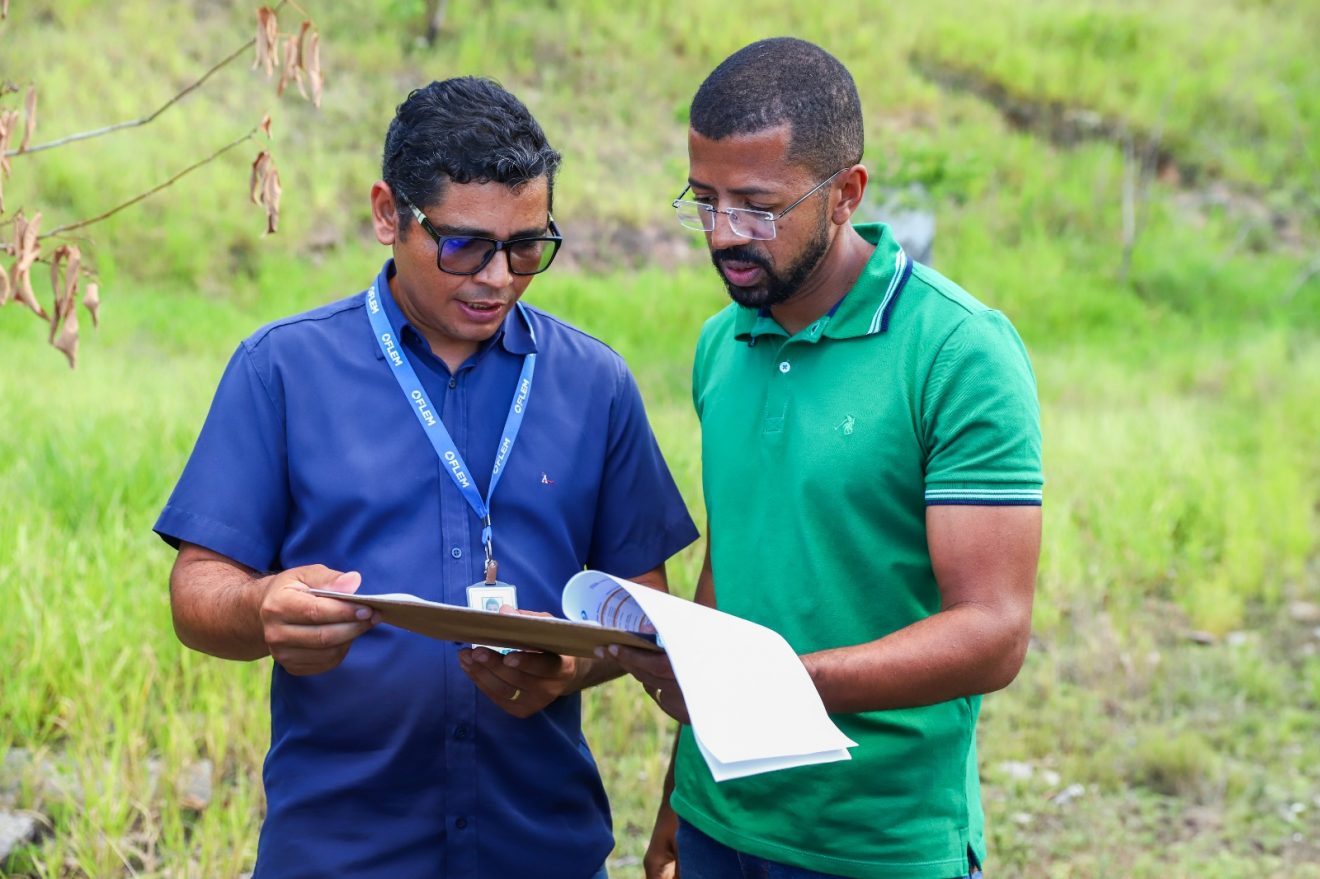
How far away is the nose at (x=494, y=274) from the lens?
2158mm

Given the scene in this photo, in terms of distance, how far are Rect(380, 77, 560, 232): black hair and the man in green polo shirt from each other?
10.5 inches

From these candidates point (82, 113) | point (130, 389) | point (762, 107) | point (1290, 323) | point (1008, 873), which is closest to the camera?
point (762, 107)

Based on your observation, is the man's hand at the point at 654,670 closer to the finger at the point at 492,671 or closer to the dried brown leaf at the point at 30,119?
the finger at the point at 492,671

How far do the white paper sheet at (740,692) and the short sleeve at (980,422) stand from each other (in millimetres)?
367

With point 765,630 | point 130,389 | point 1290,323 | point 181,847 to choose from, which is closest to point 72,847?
point 181,847

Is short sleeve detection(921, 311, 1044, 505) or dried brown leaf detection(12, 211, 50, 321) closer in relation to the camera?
short sleeve detection(921, 311, 1044, 505)

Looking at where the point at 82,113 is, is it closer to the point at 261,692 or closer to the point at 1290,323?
the point at 261,692

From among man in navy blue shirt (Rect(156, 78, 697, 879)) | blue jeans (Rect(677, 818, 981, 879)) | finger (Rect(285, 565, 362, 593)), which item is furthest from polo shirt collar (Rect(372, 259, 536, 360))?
blue jeans (Rect(677, 818, 981, 879))

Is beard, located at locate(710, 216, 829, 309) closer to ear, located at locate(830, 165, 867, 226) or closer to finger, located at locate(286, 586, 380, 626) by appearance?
ear, located at locate(830, 165, 867, 226)

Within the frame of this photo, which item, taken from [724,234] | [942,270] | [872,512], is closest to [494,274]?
[724,234]

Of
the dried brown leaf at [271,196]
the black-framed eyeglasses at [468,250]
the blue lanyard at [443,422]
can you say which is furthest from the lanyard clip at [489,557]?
the dried brown leaf at [271,196]

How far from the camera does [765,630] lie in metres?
1.82

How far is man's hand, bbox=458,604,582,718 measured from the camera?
201 cm

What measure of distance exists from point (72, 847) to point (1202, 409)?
25.5ft
